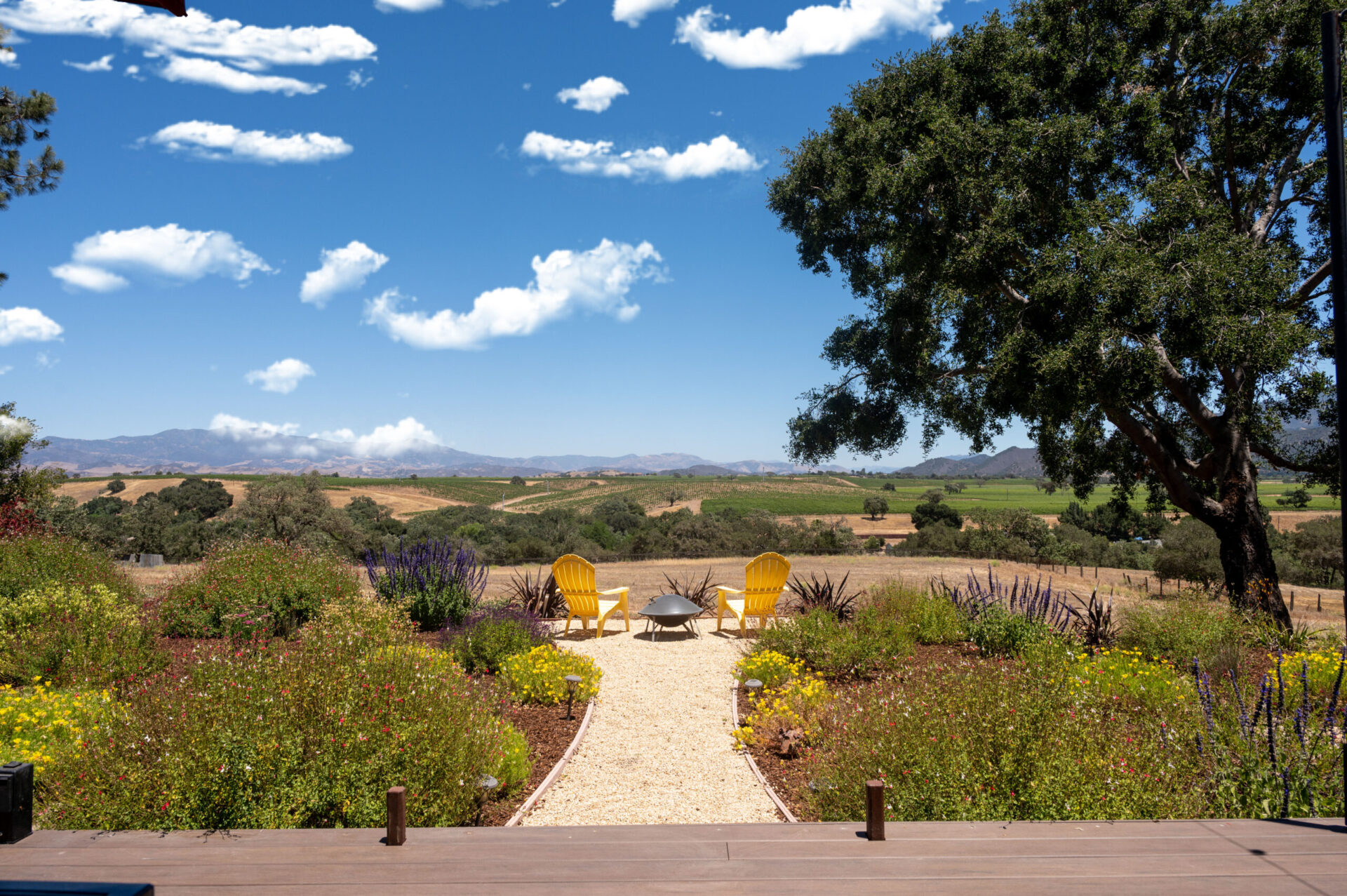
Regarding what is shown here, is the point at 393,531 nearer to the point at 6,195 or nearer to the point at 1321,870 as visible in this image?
the point at 6,195

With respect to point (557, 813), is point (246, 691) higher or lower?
higher

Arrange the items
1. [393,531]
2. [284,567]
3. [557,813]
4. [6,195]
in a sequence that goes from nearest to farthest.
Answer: [557,813] → [284,567] → [6,195] → [393,531]

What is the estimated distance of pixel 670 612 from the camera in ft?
29.5

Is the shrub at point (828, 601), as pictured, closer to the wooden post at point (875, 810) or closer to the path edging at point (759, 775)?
the path edging at point (759, 775)

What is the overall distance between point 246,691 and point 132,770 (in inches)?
22.2

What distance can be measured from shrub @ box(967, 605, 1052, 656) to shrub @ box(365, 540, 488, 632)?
5.53 m

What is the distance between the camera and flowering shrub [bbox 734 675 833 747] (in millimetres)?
4895

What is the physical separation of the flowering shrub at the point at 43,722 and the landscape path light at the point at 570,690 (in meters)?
3.00

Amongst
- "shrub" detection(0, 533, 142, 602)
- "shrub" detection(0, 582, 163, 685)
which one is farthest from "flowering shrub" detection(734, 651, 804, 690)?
"shrub" detection(0, 533, 142, 602)

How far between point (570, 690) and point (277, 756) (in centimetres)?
284

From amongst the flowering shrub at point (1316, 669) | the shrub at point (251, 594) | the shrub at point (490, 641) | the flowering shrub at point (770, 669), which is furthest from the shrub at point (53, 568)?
the flowering shrub at point (1316, 669)

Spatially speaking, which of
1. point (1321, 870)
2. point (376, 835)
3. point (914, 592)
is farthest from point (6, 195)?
point (1321, 870)

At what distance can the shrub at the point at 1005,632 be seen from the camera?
21.9 ft

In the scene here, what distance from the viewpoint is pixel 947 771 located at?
3527 millimetres
